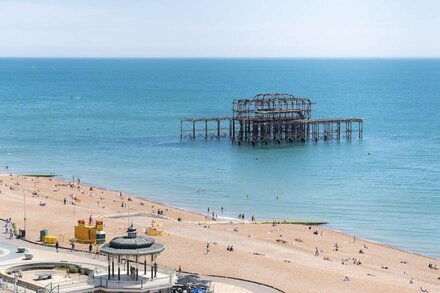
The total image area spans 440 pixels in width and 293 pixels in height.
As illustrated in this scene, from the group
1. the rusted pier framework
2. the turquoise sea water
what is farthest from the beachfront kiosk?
the rusted pier framework

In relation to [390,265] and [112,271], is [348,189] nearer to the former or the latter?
[390,265]

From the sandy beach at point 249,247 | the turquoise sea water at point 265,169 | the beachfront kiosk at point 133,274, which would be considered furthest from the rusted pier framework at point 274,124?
the beachfront kiosk at point 133,274

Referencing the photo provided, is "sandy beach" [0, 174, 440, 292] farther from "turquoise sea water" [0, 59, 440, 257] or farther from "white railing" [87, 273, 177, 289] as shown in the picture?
"white railing" [87, 273, 177, 289]

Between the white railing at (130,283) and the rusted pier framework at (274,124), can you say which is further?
the rusted pier framework at (274,124)

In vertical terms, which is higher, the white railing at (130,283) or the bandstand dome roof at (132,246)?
the bandstand dome roof at (132,246)

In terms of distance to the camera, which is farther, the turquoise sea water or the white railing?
the turquoise sea water

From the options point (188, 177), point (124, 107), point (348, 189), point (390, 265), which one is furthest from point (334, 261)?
point (124, 107)

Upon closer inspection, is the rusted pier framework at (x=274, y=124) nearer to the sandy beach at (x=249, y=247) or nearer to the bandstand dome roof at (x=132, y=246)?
the sandy beach at (x=249, y=247)

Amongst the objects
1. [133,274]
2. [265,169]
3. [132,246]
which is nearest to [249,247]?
[133,274]

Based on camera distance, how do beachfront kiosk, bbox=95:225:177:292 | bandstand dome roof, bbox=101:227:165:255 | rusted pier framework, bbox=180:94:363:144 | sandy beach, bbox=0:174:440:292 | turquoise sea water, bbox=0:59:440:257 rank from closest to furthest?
beachfront kiosk, bbox=95:225:177:292 < bandstand dome roof, bbox=101:227:165:255 < sandy beach, bbox=0:174:440:292 < turquoise sea water, bbox=0:59:440:257 < rusted pier framework, bbox=180:94:363:144
